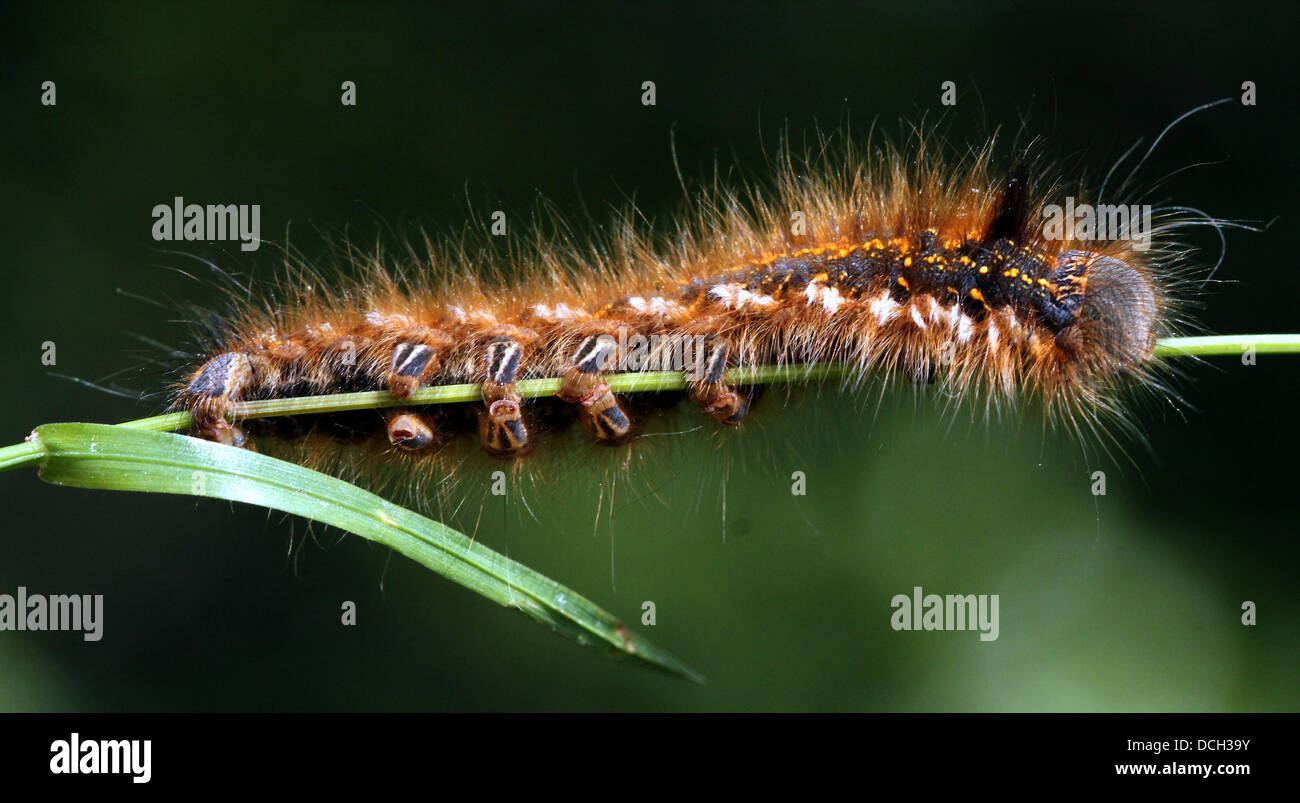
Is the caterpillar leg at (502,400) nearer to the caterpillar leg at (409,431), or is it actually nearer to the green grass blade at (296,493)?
the caterpillar leg at (409,431)

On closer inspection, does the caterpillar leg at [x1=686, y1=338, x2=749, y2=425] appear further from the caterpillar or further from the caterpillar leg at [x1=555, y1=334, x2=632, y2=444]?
the caterpillar leg at [x1=555, y1=334, x2=632, y2=444]

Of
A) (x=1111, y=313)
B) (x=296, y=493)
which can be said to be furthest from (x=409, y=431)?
(x=1111, y=313)

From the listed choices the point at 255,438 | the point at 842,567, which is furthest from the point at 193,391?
the point at 842,567

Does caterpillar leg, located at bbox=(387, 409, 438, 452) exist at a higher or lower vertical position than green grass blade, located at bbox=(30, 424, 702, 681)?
higher

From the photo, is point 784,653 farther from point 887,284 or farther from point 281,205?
point 281,205

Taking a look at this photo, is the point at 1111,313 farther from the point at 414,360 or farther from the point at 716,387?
the point at 414,360

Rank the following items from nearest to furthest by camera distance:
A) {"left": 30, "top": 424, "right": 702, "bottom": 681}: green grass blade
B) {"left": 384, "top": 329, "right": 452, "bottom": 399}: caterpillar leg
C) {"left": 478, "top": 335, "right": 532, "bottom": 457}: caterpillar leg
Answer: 1. {"left": 30, "top": 424, "right": 702, "bottom": 681}: green grass blade
2. {"left": 384, "top": 329, "right": 452, "bottom": 399}: caterpillar leg
3. {"left": 478, "top": 335, "right": 532, "bottom": 457}: caterpillar leg

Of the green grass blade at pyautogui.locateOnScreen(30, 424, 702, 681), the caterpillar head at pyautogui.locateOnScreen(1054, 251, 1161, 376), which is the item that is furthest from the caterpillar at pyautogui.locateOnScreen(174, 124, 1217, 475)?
the green grass blade at pyautogui.locateOnScreen(30, 424, 702, 681)
